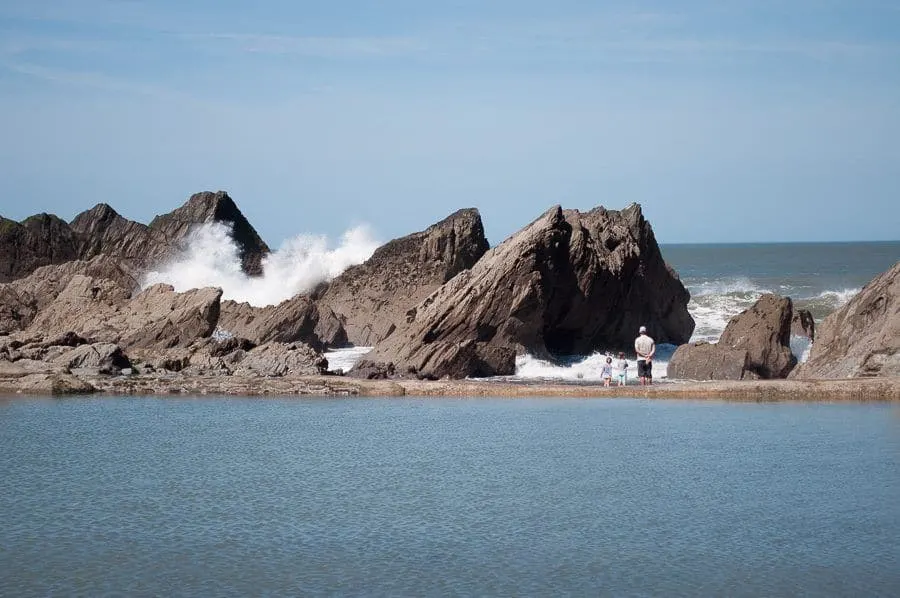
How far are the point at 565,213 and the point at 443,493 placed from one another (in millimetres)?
31155

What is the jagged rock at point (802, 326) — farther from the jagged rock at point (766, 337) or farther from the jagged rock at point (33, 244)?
the jagged rock at point (33, 244)

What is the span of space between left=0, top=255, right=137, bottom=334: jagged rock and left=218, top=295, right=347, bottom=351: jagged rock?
15.8 feet

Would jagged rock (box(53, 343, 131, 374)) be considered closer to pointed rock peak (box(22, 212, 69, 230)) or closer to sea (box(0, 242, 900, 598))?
sea (box(0, 242, 900, 598))

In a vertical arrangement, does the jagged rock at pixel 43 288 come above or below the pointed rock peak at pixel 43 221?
below

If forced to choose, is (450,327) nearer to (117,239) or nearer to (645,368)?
(645,368)

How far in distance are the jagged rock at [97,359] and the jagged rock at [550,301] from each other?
7385 mm

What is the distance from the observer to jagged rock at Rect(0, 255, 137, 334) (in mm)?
49281

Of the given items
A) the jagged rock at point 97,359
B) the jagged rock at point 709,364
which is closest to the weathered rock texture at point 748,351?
the jagged rock at point 709,364

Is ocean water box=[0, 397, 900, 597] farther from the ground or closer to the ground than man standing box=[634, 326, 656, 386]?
closer to the ground

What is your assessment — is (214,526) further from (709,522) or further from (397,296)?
(397,296)

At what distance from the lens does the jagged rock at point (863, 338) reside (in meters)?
30.9

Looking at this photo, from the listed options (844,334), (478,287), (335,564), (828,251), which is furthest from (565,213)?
(828,251)

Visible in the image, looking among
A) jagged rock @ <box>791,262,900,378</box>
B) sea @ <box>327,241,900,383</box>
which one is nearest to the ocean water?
jagged rock @ <box>791,262,900,378</box>

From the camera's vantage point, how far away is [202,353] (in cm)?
3738
